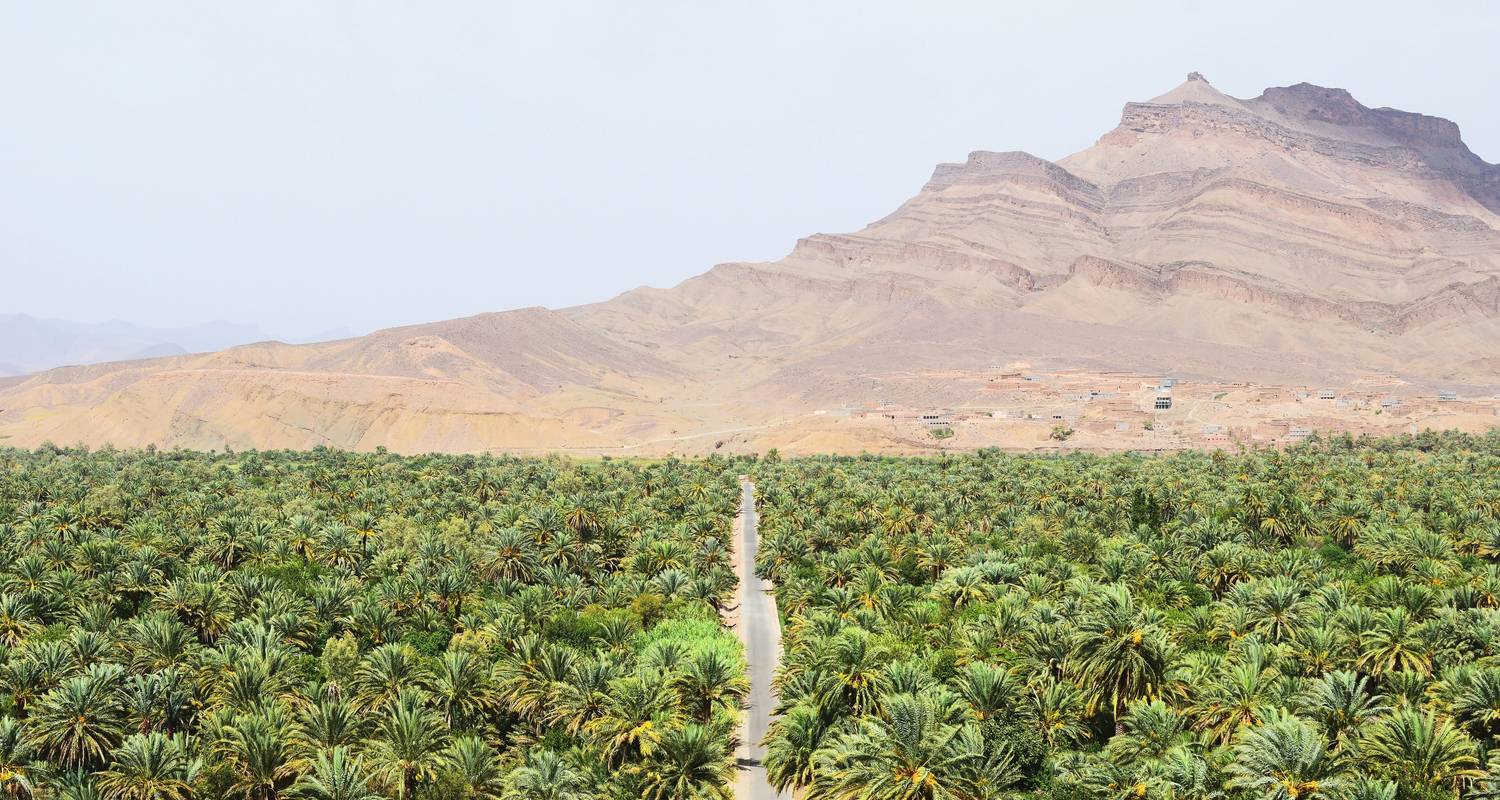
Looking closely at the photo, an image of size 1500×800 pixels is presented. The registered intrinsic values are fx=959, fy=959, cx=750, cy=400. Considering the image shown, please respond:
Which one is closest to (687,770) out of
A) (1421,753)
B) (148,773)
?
(148,773)

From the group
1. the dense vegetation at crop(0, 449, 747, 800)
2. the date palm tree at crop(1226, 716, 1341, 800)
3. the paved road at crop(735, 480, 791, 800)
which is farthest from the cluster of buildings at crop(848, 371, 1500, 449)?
the date palm tree at crop(1226, 716, 1341, 800)

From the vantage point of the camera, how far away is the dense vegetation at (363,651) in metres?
28.4

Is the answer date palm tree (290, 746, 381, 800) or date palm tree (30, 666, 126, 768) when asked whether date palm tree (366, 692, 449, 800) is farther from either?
date palm tree (30, 666, 126, 768)

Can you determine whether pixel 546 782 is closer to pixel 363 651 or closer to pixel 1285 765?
pixel 363 651

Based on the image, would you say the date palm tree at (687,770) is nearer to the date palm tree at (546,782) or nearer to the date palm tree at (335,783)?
the date palm tree at (546,782)

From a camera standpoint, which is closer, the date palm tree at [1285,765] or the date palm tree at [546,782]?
the date palm tree at [1285,765]

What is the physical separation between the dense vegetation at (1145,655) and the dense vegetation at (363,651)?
201 inches

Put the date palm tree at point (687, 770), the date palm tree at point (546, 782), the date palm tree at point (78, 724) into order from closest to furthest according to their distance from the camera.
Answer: the date palm tree at point (546, 782) < the date palm tree at point (687, 770) < the date palm tree at point (78, 724)

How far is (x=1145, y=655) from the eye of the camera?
3241 centimetres

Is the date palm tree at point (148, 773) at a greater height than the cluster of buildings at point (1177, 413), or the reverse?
the cluster of buildings at point (1177, 413)

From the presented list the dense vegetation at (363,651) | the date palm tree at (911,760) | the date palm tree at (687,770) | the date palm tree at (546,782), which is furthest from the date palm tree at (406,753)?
the date palm tree at (911,760)

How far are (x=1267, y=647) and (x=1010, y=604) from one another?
374 inches

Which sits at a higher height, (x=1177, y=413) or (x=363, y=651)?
(x=1177, y=413)

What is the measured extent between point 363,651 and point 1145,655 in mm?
Result: 30859
